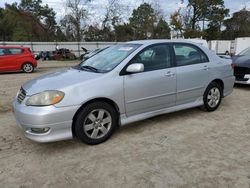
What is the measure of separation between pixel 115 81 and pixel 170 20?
32543 mm

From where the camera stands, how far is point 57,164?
9.64 feet

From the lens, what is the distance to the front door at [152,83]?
363cm

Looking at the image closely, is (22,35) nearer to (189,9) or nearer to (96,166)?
(189,9)

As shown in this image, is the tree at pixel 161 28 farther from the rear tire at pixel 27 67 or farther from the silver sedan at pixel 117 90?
the silver sedan at pixel 117 90

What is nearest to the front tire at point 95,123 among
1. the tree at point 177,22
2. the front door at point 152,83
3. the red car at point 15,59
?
the front door at point 152,83

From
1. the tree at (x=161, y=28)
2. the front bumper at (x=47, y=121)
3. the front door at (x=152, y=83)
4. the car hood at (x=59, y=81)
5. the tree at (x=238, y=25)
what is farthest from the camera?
the tree at (x=238, y=25)

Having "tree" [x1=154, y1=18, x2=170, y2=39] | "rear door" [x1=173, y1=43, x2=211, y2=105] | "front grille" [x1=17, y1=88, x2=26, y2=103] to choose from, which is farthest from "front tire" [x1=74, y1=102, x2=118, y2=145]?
"tree" [x1=154, y1=18, x2=170, y2=39]

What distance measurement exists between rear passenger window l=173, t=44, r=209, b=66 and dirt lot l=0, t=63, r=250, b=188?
3.68 ft

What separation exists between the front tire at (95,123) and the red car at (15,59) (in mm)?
10079

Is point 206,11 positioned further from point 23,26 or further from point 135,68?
point 135,68

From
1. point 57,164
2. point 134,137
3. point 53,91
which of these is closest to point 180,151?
point 134,137

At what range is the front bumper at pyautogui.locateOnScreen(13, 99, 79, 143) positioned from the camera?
2975 millimetres

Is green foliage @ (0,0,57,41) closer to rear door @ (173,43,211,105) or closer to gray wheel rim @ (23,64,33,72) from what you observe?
gray wheel rim @ (23,64,33,72)

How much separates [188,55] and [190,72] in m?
0.35
